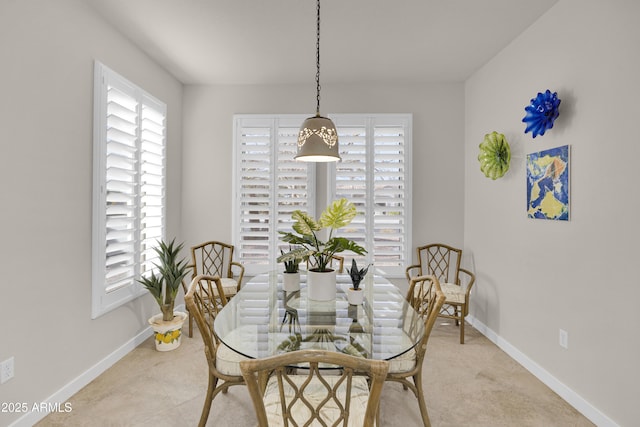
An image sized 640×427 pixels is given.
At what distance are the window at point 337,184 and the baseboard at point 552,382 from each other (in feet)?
3.80

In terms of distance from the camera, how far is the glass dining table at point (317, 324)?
60.2 inches

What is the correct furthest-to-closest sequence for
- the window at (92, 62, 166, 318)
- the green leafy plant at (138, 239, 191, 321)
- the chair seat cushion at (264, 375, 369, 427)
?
the green leafy plant at (138, 239, 191, 321) < the window at (92, 62, 166, 318) < the chair seat cushion at (264, 375, 369, 427)

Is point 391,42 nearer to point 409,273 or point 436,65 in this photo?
point 436,65

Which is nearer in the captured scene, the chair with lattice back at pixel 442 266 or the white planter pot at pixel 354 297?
the white planter pot at pixel 354 297

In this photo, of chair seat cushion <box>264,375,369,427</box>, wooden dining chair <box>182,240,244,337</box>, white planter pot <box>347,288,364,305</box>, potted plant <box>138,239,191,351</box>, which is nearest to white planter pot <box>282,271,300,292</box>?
white planter pot <box>347,288,364,305</box>

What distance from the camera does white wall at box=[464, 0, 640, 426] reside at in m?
1.88

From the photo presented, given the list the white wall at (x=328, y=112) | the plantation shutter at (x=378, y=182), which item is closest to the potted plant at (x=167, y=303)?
the white wall at (x=328, y=112)

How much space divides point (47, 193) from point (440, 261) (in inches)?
148

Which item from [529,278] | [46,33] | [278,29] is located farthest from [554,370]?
[46,33]

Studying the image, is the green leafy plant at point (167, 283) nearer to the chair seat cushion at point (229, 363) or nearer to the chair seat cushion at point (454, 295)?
the chair seat cushion at point (229, 363)

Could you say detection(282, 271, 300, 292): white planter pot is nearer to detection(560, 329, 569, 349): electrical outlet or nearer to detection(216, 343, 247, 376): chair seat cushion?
detection(216, 343, 247, 376): chair seat cushion

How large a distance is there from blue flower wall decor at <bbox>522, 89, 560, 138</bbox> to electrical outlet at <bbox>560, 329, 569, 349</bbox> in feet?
4.89

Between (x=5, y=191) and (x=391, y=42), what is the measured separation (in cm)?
304

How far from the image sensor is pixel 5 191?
5.97ft
